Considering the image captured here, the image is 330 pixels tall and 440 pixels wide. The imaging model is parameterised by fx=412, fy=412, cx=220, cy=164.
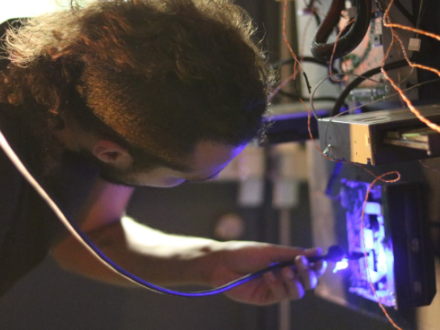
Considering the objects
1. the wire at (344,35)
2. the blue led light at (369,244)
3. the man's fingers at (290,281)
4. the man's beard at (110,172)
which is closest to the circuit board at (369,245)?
the blue led light at (369,244)

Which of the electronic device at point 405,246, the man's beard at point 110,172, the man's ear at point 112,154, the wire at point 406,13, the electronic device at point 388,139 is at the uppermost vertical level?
the wire at point 406,13

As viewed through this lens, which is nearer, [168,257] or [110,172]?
[110,172]

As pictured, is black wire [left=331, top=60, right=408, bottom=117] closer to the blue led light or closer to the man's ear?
the blue led light

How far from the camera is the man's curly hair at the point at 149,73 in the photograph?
0.55m

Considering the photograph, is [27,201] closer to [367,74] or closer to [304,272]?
[304,272]

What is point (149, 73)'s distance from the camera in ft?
1.81

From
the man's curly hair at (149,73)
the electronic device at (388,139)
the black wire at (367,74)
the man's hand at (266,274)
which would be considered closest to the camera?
the electronic device at (388,139)

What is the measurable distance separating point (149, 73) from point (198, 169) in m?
0.18

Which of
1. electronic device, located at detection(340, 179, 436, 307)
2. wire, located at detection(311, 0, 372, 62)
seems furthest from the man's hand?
wire, located at detection(311, 0, 372, 62)

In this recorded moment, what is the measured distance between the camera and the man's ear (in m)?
0.64

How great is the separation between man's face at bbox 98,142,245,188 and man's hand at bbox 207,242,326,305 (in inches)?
8.3

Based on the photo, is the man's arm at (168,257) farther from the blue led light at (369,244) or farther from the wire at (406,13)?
the wire at (406,13)

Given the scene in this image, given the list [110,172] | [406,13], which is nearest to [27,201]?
[110,172]

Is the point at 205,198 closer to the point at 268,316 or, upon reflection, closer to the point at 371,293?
the point at 268,316
